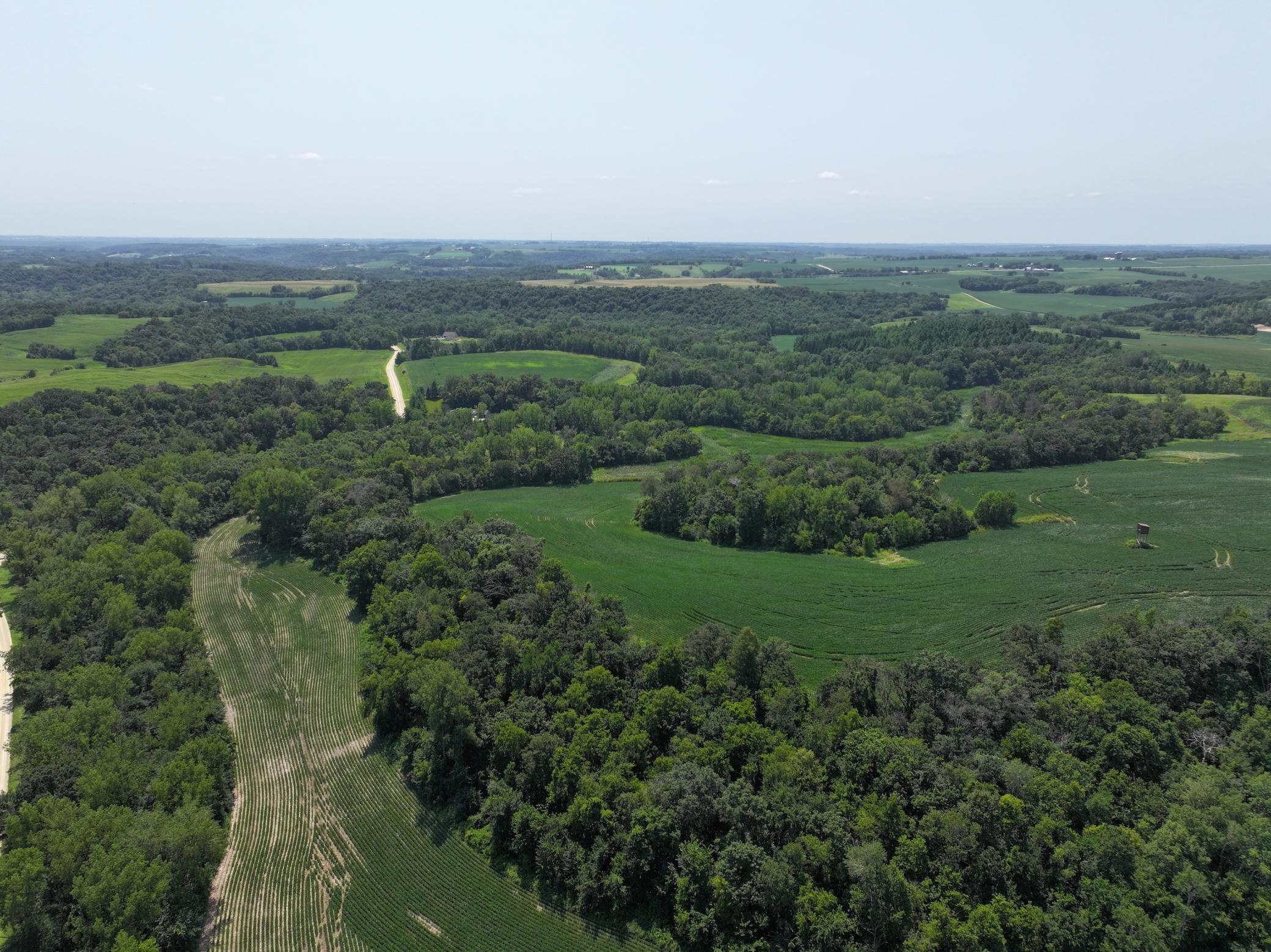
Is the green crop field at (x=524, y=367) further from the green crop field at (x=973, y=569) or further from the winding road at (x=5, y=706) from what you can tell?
the winding road at (x=5, y=706)

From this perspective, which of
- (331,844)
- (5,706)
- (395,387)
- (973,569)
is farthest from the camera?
(395,387)

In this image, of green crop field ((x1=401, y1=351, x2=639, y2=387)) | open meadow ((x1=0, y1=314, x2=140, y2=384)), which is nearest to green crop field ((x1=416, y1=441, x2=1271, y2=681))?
green crop field ((x1=401, y1=351, x2=639, y2=387))

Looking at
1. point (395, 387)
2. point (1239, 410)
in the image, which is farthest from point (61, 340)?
point (1239, 410)

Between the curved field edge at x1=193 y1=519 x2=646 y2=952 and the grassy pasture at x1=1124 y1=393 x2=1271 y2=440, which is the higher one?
the grassy pasture at x1=1124 y1=393 x2=1271 y2=440

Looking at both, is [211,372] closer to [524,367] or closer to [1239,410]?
[524,367]

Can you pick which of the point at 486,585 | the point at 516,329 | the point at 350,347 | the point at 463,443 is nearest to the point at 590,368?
the point at 516,329

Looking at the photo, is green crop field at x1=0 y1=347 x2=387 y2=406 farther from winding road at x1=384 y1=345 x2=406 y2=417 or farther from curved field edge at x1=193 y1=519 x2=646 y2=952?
curved field edge at x1=193 y1=519 x2=646 y2=952

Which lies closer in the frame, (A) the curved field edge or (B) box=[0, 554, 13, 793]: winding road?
(A) the curved field edge
